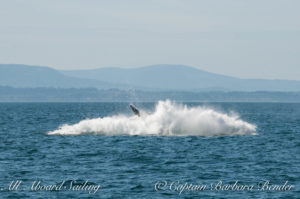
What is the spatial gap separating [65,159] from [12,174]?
657cm

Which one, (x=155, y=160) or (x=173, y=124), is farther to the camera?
(x=173, y=124)

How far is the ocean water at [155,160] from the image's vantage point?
102 ft

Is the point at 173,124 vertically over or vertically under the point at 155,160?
over

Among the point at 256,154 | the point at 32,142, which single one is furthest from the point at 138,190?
the point at 32,142

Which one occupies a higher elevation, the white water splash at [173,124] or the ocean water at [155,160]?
the white water splash at [173,124]

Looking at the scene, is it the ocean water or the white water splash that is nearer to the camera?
the ocean water

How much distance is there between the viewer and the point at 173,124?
188 feet

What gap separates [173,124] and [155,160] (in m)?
16.9

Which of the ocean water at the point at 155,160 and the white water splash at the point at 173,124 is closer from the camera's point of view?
the ocean water at the point at 155,160

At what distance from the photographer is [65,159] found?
41.2m

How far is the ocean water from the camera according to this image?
31.0 meters

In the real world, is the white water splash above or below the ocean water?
above

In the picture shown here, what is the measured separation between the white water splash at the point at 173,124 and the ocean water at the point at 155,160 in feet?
0.32

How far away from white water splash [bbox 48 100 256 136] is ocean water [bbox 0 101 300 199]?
0.32ft
